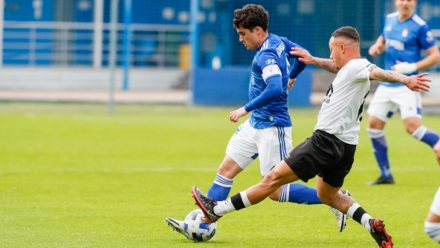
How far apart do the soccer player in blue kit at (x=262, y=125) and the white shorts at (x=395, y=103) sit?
4.37 metres

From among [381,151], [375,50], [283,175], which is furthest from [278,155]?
[375,50]

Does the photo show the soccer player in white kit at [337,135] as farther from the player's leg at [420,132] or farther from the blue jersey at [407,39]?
the blue jersey at [407,39]

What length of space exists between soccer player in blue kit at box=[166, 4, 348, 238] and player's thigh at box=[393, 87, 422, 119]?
171 inches

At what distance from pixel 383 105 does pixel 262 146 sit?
15.9 ft

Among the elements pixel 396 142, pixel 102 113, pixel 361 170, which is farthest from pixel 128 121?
pixel 361 170

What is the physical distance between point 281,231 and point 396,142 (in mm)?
10580

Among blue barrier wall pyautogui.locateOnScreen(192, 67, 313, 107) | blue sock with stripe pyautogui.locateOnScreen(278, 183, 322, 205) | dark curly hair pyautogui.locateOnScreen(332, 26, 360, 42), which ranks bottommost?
blue barrier wall pyautogui.locateOnScreen(192, 67, 313, 107)

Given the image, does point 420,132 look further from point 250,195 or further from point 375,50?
point 250,195

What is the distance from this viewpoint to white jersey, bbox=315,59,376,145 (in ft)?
29.5

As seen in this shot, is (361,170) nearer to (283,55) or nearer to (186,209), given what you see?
(186,209)

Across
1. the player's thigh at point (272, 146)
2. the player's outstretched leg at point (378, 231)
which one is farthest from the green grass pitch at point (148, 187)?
the player's thigh at point (272, 146)

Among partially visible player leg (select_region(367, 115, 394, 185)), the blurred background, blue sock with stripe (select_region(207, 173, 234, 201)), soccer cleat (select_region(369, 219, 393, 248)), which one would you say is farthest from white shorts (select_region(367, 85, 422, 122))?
the blurred background

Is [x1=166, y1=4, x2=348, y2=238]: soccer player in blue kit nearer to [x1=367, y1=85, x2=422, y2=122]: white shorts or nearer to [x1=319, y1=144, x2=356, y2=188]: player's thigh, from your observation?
[x1=319, y1=144, x2=356, y2=188]: player's thigh

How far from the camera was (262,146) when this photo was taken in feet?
32.5
